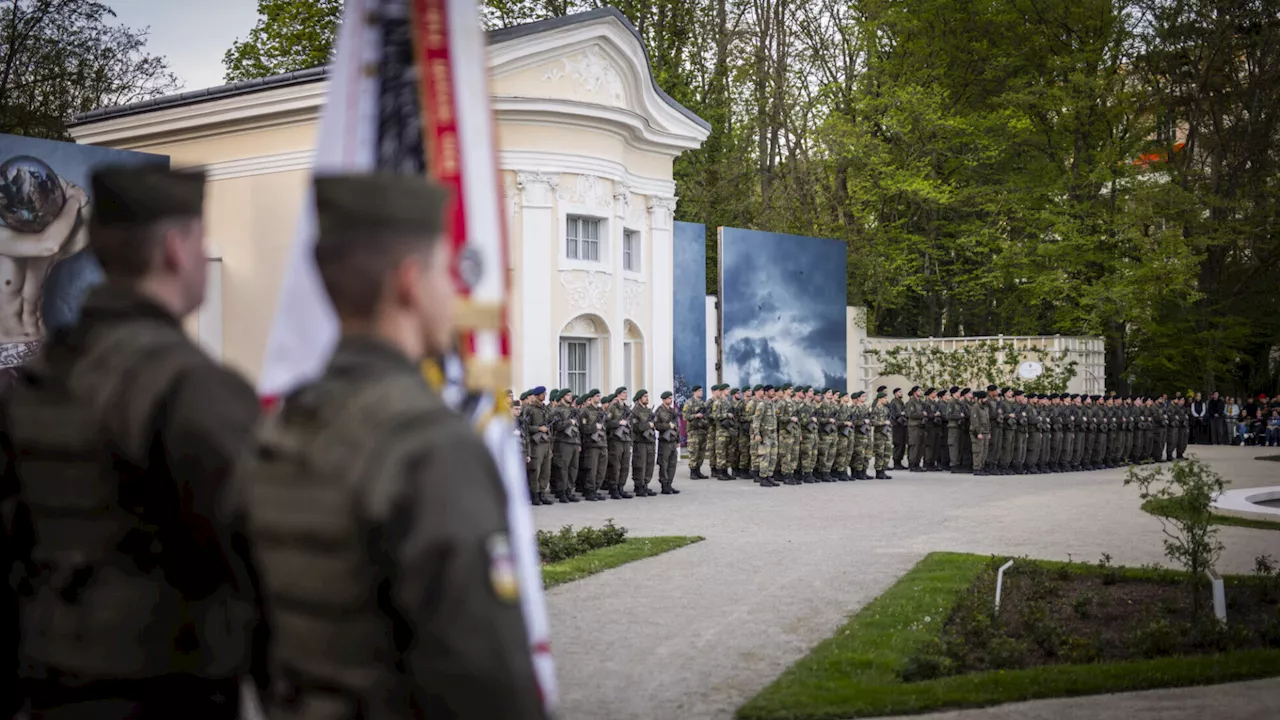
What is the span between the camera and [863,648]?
9000 mm

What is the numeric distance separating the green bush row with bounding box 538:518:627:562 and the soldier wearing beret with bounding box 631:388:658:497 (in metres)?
6.40

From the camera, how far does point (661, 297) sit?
3141 cm

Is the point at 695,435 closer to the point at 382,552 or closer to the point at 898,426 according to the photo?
the point at 898,426

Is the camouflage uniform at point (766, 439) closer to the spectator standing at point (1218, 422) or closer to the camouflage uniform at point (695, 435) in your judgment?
the camouflage uniform at point (695, 435)

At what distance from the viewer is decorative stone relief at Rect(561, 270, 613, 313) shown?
92.7 ft

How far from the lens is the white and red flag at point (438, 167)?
2.85m

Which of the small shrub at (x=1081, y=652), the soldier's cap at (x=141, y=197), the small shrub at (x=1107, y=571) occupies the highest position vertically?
the soldier's cap at (x=141, y=197)

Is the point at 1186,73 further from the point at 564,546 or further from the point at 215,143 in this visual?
the point at 564,546

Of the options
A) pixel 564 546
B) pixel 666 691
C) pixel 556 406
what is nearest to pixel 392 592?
pixel 666 691

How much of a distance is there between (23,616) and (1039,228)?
44716mm

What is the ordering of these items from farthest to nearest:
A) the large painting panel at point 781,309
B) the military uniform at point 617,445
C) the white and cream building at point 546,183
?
→ the large painting panel at point 781,309
the white and cream building at point 546,183
the military uniform at point 617,445

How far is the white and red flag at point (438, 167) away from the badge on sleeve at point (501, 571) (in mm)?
421

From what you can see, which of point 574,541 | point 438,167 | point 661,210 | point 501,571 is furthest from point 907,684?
point 661,210

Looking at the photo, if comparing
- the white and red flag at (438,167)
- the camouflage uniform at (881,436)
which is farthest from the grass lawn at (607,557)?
the camouflage uniform at (881,436)
